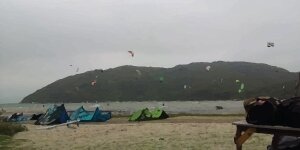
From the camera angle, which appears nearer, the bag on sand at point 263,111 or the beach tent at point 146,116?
the bag on sand at point 263,111

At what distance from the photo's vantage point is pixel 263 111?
8016mm

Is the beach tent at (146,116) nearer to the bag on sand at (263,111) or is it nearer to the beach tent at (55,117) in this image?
the beach tent at (55,117)

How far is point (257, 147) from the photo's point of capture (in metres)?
16.2

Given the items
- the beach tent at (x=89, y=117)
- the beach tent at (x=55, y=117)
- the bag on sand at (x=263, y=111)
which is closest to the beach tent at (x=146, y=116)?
the beach tent at (x=89, y=117)

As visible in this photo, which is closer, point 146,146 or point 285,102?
point 285,102

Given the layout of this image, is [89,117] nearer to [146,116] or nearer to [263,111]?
[146,116]

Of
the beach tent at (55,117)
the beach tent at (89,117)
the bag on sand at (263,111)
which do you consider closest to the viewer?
the bag on sand at (263,111)

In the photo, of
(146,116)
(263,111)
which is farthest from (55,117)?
(263,111)

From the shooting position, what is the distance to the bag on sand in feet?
26.2

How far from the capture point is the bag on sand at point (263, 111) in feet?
26.2

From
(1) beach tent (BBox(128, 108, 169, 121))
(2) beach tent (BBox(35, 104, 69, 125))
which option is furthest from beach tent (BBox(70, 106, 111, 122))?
(1) beach tent (BBox(128, 108, 169, 121))

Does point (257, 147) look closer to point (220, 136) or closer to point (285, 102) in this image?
point (220, 136)

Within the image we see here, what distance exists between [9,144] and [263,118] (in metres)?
15.1

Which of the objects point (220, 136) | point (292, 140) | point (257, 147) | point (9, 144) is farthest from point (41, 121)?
point (292, 140)
